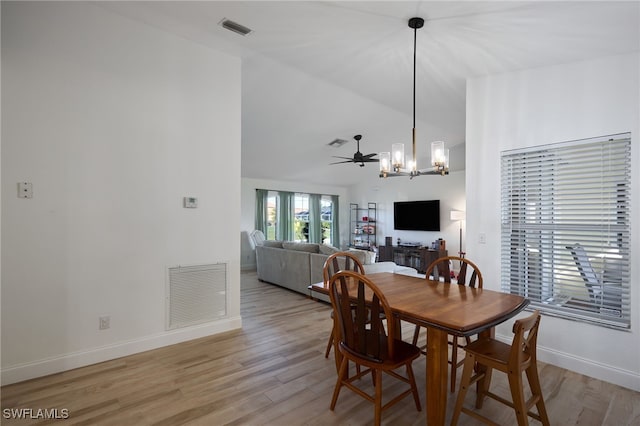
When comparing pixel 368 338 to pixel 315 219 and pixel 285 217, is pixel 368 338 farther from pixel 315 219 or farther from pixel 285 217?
pixel 315 219

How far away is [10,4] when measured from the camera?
7.86 ft

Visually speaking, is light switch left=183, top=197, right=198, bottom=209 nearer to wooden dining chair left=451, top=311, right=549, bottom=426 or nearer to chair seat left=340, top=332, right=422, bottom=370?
chair seat left=340, top=332, right=422, bottom=370

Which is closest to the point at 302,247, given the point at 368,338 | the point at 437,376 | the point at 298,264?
the point at 298,264

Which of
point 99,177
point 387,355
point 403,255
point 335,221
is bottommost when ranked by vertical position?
point 403,255

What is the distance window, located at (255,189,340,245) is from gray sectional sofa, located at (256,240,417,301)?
90.6 inches

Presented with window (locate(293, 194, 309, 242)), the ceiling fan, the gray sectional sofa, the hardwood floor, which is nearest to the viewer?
the hardwood floor

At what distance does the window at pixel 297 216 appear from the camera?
830 cm

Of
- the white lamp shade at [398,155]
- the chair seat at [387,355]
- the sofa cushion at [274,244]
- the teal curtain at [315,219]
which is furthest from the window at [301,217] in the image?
the chair seat at [387,355]

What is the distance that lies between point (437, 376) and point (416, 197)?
289 inches

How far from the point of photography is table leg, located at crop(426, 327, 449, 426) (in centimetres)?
175

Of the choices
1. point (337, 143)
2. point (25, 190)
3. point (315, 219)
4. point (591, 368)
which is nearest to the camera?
point (25, 190)

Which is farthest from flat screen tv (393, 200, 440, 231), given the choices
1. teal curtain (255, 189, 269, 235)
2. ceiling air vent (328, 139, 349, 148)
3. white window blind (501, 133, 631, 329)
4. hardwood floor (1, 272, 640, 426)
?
hardwood floor (1, 272, 640, 426)

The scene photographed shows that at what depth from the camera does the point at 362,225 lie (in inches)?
395

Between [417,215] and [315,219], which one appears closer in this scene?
[417,215]
